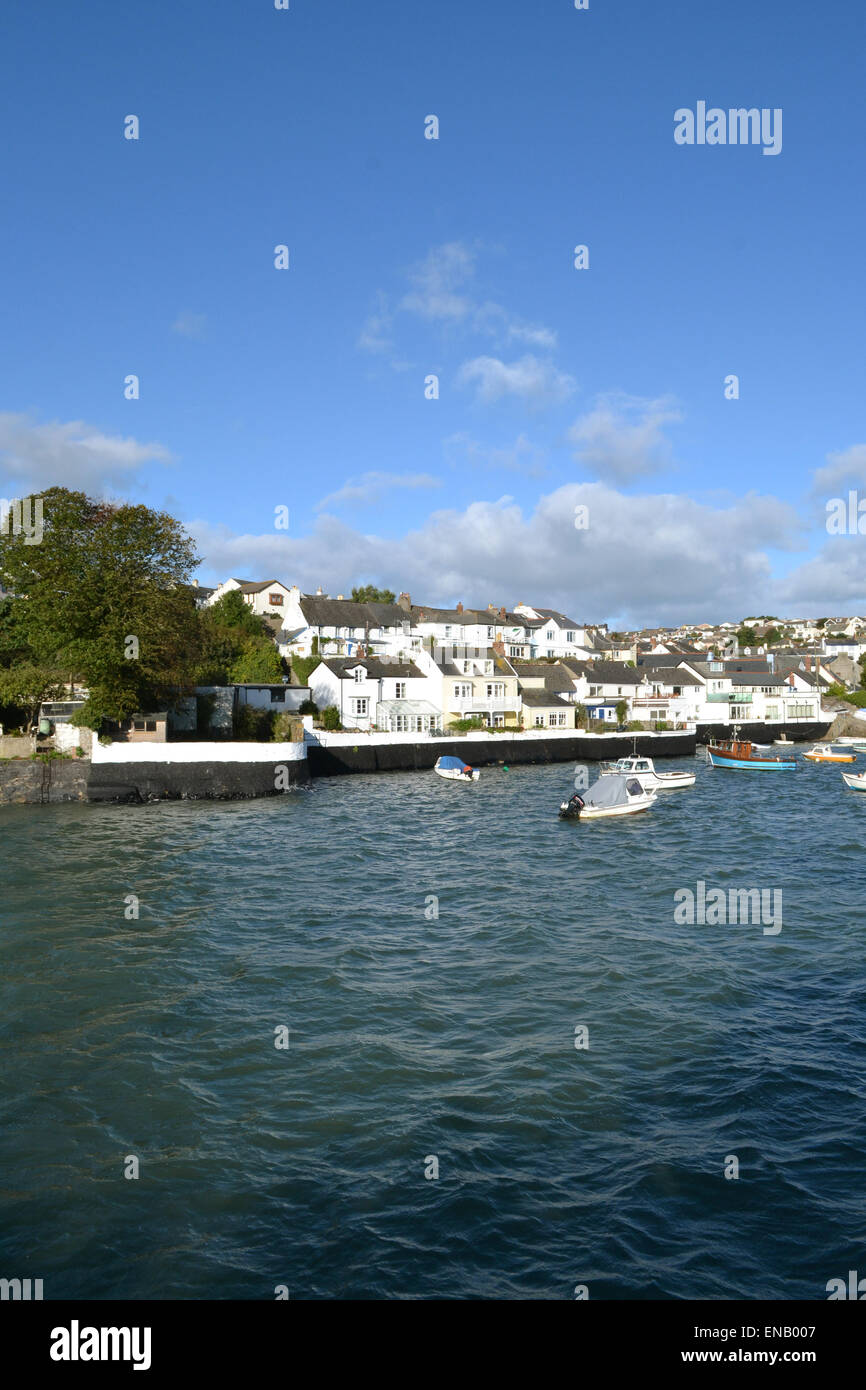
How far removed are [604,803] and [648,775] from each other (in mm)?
13152

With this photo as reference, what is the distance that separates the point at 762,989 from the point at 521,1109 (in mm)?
8037

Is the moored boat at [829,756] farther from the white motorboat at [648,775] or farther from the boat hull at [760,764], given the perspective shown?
the white motorboat at [648,775]

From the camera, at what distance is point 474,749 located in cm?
7075

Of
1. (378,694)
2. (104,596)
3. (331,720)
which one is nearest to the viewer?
(104,596)

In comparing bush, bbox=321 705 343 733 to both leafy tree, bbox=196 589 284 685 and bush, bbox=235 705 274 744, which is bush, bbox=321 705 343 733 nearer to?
bush, bbox=235 705 274 744

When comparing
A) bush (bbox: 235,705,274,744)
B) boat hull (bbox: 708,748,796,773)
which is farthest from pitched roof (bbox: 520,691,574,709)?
bush (bbox: 235,705,274,744)

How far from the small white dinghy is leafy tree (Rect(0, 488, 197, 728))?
761 inches

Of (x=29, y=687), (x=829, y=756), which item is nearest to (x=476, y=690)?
(x=829, y=756)

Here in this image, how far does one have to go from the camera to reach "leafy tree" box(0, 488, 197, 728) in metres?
49.5

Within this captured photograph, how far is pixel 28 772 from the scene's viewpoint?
165 ft

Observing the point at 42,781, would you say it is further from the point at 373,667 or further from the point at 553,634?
the point at 553,634

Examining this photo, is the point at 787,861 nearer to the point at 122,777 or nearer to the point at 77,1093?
the point at 77,1093

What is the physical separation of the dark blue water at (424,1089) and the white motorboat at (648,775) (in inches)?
1008

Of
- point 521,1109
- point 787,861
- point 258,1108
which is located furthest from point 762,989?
point 787,861
